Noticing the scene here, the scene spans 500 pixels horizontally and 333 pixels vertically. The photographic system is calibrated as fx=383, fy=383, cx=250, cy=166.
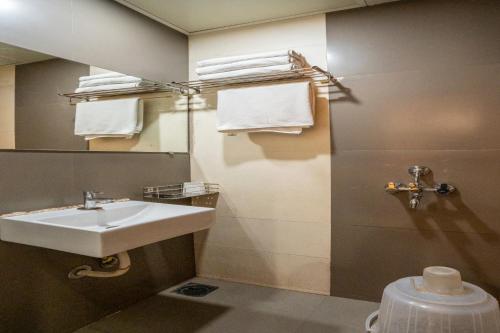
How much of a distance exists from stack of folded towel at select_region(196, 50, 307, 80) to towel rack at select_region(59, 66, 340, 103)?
31 millimetres

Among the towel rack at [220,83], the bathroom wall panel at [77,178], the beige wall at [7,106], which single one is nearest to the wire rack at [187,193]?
the bathroom wall panel at [77,178]

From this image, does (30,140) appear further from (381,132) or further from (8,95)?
(381,132)

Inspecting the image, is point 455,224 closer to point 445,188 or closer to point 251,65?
point 445,188

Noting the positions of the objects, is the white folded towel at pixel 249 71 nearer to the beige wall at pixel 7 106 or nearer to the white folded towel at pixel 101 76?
the white folded towel at pixel 101 76

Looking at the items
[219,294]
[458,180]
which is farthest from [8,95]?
[458,180]

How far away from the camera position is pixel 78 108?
6.70 ft

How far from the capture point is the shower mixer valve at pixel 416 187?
2.10 m

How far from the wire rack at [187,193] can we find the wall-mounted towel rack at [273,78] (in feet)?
2.27

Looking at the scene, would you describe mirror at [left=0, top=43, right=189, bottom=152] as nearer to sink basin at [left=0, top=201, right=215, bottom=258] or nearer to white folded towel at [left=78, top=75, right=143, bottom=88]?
white folded towel at [left=78, top=75, right=143, bottom=88]

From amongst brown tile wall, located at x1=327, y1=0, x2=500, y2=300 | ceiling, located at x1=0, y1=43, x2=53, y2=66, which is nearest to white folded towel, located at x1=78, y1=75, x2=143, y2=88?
ceiling, located at x1=0, y1=43, x2=53, y2=66

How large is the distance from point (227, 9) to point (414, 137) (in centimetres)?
137

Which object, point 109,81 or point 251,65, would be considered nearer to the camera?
point 109,81

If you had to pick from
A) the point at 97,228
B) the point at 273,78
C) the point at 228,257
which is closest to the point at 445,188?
the point at 273,78

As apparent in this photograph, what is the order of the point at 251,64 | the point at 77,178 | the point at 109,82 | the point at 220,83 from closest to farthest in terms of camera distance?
the point at 77,178 → the point at 109,82 → the point at 251,64 → the point at 220,83
